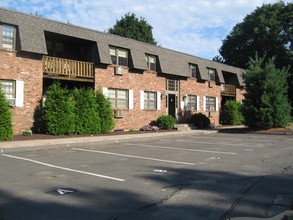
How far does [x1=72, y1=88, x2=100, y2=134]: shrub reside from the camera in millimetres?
19859

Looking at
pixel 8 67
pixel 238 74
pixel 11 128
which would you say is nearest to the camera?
pixel 11 128

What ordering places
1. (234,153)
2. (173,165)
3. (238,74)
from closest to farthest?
1. (173,165)
2. (234,153)
3. (238,74)

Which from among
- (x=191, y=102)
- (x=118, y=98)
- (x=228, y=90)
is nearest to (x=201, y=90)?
(x=191, y=102)

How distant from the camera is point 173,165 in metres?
10.2

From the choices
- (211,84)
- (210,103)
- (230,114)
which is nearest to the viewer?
(211,84)

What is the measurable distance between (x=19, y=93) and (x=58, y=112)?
7.14 ft

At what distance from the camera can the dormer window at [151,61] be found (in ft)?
86.2

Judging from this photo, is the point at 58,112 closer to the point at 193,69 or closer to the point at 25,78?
the point at 25,78

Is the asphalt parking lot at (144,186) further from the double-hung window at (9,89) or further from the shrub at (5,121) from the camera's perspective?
the double-hung window at (9,89)

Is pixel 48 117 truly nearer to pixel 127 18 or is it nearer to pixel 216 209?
pixel 216 209

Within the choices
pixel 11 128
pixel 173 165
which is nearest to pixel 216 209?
pixel 173 165

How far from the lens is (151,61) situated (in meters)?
26.6

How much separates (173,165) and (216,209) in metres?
4.47

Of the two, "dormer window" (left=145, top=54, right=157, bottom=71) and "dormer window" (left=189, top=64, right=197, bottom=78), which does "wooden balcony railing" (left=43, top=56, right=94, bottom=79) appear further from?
"dormer window" (left=189, top=64, right=197, bottom=78)
